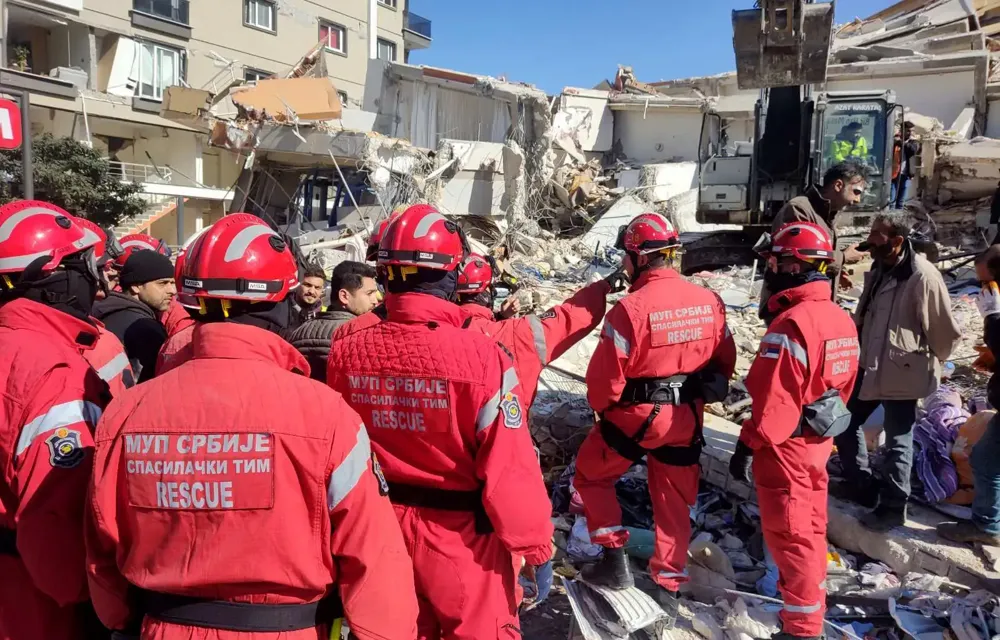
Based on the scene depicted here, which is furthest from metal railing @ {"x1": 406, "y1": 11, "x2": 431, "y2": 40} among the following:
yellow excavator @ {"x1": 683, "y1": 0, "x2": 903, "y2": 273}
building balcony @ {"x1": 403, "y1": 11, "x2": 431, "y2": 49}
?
A: yellow excavator @ {"x1": 683, "y1": 0, "x2": 903, "y2": 273}

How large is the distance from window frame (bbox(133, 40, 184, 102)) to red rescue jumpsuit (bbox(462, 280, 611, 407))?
22941 millimetres

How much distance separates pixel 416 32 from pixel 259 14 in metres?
9.54

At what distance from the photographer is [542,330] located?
3217 millimetres

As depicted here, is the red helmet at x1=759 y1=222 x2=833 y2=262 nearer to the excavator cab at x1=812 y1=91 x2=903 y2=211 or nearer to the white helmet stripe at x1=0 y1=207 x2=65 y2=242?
the white helmet stripe at x1=0 y1=207 x2=65 y2=242

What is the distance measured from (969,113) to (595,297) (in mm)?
18985

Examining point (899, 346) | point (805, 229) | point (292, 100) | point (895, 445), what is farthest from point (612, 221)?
point (805, 229)

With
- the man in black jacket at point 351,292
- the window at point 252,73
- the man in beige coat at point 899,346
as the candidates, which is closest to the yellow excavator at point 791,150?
the man in beige coat at point 899,346

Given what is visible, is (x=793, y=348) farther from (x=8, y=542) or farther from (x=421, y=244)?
(x=8, y=542)

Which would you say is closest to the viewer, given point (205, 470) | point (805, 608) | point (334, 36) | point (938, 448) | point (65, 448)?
point (205, 470)

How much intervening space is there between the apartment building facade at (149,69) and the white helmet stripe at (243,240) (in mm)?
18270

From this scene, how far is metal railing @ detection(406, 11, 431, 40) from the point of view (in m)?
33.8

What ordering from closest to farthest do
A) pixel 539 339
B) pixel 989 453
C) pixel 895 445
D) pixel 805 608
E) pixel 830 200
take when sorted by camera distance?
1. pixel 805 608
2. pixel 539 339
3. pixel 989 453
4. pixel 895 445
5. pixel 830 200

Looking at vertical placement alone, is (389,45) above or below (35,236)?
above

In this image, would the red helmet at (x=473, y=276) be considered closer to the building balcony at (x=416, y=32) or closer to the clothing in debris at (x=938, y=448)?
the clothing in debris at (x=938, y=448)
